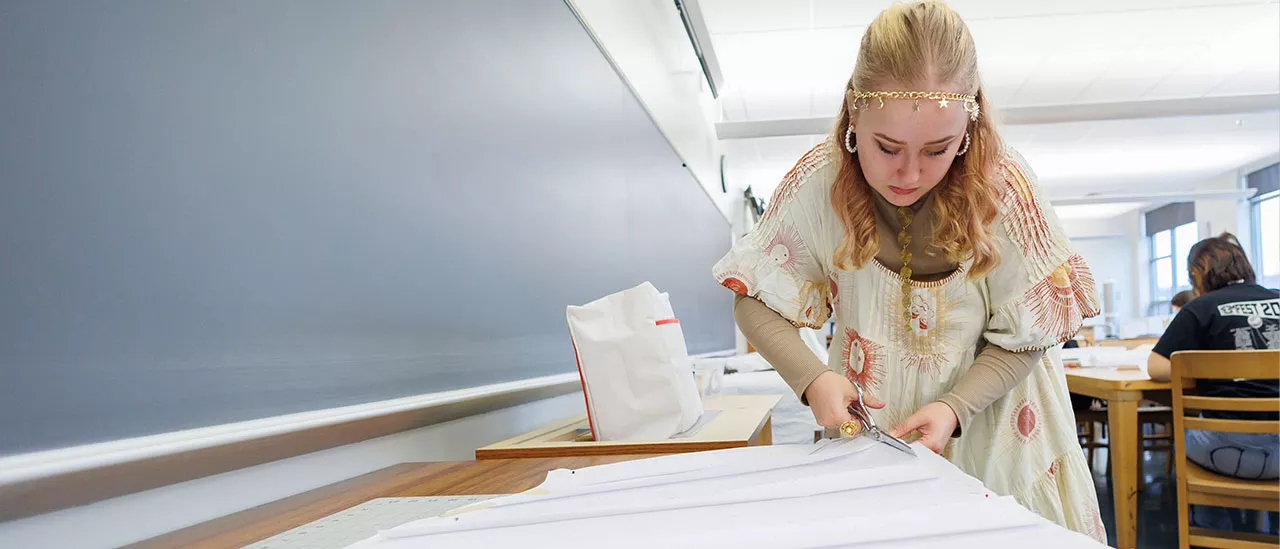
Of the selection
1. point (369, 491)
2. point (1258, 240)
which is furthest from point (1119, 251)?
point (369, 491)

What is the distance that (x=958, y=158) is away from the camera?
1073 millimetres

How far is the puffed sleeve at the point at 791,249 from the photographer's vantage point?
1.13m

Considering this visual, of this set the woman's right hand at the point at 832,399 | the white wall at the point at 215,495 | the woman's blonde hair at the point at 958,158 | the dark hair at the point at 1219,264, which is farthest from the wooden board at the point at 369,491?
the dark hair at the point at 1219,264

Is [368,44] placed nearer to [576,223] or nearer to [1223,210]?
[576,223]

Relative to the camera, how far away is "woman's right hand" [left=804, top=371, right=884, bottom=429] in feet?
3.23

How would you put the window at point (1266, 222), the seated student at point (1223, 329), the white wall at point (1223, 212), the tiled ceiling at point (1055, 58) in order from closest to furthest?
the seated student at point (1223, 329)
the tiled ceiling at point (1055, 58)
the window at point (1266, 222)
the white wall at point (1223, 212)

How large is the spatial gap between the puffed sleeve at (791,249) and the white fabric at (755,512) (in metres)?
0.32

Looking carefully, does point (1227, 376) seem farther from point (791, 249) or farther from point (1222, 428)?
point (791, 249)

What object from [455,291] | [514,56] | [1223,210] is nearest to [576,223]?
[514,56]

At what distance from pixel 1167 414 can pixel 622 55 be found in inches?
117

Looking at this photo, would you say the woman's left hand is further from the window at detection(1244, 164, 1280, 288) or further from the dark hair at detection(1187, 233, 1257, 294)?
the window at detection(1244, 164, 1280, 288)

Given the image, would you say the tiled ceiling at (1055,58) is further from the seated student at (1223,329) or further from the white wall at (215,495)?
the white wall at (215,495)

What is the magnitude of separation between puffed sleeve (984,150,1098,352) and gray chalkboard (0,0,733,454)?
2.83 ft

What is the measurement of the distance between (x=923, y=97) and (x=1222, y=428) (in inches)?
84.4
